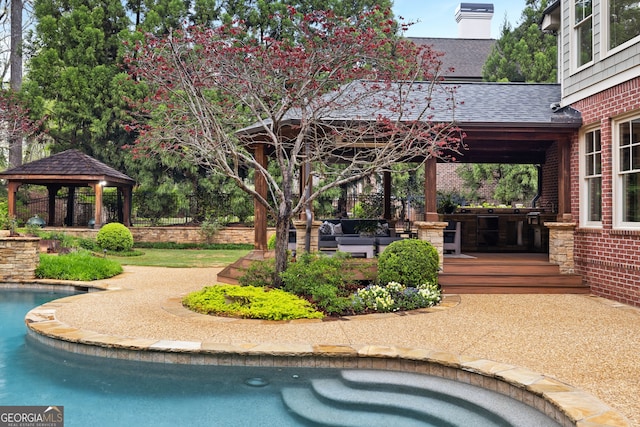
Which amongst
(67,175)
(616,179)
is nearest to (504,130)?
(616,179)

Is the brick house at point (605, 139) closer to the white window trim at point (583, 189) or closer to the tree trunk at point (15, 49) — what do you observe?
the white window trim at point (583, 189)

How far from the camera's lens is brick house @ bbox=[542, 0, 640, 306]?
8.00 metres

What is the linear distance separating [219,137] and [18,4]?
2282 cm

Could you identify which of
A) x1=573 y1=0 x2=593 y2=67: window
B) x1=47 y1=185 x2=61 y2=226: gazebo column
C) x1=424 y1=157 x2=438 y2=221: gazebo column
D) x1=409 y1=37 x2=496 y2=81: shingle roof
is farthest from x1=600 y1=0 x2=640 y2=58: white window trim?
x1=47 y1=185 x2=61 y2=226: gazebo column

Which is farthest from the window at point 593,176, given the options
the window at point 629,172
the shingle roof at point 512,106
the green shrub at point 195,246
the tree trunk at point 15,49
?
the tree trunk at point 15,49

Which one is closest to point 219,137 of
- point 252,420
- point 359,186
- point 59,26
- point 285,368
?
point 285,368

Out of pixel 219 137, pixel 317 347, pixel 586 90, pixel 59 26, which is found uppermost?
pixel 59 26

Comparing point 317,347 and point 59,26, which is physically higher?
point 59,26

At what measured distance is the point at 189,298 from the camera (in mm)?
7914

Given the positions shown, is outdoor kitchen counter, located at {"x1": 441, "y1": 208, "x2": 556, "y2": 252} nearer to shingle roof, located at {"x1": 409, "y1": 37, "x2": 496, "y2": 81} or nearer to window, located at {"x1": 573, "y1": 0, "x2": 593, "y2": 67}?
window, located at {"x1": 573, "y1": 0, "x2": 593, "y2": 67}

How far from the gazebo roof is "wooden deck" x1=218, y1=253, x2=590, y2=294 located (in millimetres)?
11584

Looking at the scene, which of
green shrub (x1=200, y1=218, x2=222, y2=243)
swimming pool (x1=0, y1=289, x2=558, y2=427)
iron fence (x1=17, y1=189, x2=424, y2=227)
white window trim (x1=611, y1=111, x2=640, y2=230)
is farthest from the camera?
iron fence (x1=17, y1=189, x2=424, y2=227)

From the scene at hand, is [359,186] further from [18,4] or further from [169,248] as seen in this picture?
[18,4]

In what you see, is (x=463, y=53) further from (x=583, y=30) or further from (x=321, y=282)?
(x=321, y=282)
